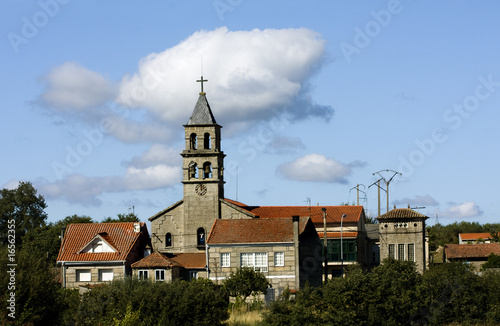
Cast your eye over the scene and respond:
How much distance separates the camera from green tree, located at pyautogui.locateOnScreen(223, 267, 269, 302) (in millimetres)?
50594

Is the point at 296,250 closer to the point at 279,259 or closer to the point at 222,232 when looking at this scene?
the point at 279,259

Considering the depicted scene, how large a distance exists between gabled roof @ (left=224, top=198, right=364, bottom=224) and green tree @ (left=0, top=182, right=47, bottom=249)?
3254 cm

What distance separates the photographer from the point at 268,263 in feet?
183

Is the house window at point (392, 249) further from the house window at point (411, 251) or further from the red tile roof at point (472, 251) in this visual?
the red tile roof at point (472, 251)

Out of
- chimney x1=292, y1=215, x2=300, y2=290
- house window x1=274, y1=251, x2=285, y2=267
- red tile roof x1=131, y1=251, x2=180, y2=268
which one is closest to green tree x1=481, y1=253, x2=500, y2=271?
chimney x1=292, y1=215, x2=300, y2=290

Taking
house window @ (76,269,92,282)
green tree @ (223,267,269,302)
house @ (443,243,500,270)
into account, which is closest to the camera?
green tree @ (223,267,269,302)

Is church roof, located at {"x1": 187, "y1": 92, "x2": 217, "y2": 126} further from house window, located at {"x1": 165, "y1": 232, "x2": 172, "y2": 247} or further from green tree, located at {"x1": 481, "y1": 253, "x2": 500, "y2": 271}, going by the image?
green tree, located at {"x1": 481, "y1": 253, "x2": 500, "y2": 271}

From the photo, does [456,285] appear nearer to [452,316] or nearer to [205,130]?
[452,316]

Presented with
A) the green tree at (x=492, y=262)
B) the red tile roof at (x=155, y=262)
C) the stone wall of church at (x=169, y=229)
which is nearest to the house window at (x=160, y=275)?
the red tile roof at (x=155, y=262)

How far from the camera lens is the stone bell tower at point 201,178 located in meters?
64.1

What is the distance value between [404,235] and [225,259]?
62.0 feet

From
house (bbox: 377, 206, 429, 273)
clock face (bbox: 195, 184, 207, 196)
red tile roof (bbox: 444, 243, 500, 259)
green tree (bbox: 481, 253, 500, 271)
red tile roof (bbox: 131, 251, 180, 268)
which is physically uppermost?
clock face (bbox: 195, 184, 207, 196)

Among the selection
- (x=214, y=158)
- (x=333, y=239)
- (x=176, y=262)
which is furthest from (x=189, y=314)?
(x=333, y=239)

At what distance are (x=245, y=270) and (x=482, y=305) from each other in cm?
1558
